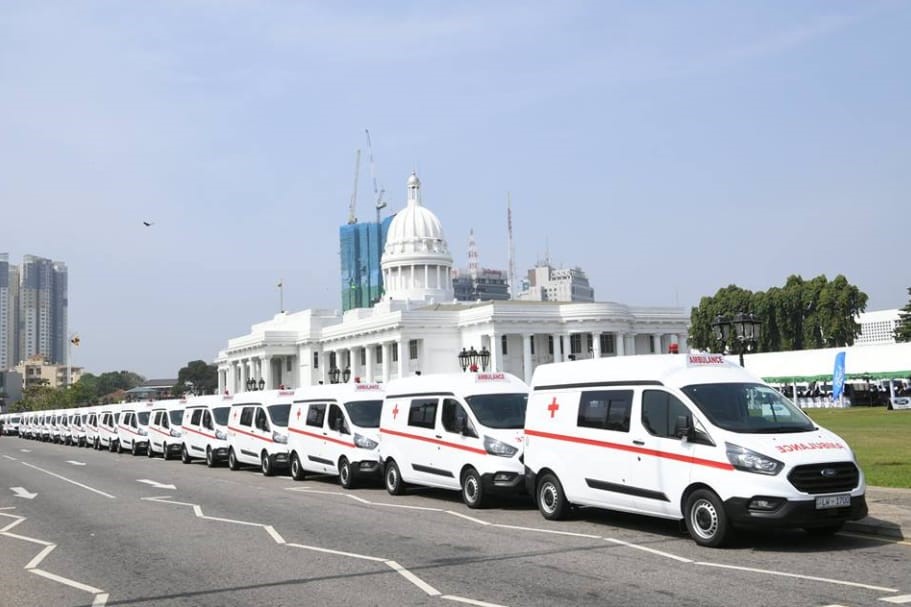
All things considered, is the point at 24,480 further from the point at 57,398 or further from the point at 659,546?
the point at 57,398

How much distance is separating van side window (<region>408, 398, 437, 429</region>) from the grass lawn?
8.20 meters

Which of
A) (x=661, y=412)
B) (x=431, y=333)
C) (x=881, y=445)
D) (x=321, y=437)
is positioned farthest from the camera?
(x=431, y=333)

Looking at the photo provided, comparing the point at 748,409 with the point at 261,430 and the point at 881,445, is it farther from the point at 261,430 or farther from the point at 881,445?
the point at 261,430

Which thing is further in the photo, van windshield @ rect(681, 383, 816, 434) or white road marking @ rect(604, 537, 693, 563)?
van windshield @ rect(681, 383, 816, 434)

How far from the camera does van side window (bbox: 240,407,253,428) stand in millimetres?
28703

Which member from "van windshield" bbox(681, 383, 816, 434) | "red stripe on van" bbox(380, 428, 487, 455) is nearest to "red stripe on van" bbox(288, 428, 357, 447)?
"red stripe on van" bbox(380, 428, 487, 455)

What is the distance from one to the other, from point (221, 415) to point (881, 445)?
2106 centimetres

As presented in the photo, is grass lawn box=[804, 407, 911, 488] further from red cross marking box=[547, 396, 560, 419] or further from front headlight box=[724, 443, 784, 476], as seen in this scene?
front headlight box=[724, 443, 784, 476]

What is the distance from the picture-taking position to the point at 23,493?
22953 millimetres

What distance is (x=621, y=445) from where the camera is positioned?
42.2 feet

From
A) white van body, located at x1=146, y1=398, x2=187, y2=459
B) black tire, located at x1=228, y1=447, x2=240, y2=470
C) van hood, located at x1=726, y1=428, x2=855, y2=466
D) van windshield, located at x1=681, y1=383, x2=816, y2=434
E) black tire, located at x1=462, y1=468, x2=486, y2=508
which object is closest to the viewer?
van hood, located at x1=726, y1=428, x2=855, y2=466

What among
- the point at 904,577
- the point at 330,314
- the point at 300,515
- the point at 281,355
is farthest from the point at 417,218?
the point at 904,577

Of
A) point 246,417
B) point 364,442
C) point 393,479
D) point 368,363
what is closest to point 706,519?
point 393,479

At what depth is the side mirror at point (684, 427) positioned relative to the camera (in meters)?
11.7
